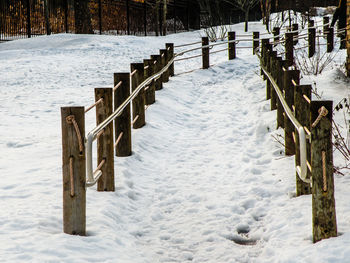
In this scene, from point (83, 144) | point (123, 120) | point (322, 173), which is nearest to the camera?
point (322, 173)

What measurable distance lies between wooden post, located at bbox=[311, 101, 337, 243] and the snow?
12 cm

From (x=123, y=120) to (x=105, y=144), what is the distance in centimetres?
133

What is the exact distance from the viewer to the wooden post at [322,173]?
3.82 m

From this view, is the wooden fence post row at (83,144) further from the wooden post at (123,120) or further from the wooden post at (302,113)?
the wooden post at (302,113)

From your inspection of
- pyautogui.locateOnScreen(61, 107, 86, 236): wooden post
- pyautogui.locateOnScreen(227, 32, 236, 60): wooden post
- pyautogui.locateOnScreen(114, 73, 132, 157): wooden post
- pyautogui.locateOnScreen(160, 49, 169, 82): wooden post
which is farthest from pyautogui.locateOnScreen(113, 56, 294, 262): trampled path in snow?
pyautogui.locateOnScreen(227, 32, 236, 60): wooden post

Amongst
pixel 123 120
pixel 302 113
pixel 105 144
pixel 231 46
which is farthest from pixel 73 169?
pixel 231 46

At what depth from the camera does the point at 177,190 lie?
6.12 meters

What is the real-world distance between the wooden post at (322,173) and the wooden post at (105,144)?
7.89 ft

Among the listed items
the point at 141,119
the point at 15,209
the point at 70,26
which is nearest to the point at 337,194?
the point at 15,209

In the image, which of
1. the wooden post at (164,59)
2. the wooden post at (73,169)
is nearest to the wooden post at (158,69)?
the wooden post at (164,59)

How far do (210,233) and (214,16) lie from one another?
31003 millimetres

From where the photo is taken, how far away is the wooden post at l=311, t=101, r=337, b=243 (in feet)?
12.5

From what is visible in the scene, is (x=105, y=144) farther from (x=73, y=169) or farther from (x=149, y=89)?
(x=149, y=89)

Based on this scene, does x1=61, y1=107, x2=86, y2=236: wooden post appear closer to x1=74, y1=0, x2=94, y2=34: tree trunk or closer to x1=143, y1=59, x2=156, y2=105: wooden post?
x1=143, y1=59, x2=156, y2=105: wooden post
